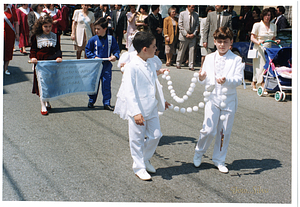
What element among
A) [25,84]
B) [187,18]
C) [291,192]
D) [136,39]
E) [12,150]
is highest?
[187,18]

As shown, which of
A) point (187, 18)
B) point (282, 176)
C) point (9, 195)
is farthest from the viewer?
point (187, 18)

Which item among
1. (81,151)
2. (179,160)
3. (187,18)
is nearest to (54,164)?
(81,151)

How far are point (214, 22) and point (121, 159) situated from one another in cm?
747

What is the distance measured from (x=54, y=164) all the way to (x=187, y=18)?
8.52 meters

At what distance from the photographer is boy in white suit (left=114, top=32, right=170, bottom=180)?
392 cm

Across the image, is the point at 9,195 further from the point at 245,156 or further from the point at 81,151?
the point at 245,156

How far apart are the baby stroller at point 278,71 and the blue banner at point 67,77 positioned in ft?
15.1

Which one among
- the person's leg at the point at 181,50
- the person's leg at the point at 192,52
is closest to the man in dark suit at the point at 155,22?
the person's leg at the point at 181,50

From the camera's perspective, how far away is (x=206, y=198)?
3.72 meters

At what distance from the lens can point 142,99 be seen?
3.98 metres

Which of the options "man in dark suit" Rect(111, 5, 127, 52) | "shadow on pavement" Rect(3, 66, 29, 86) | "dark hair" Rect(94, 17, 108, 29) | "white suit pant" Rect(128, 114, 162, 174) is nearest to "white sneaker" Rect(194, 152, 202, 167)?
"white suit pant" Rect(128, 114, 162, 174)

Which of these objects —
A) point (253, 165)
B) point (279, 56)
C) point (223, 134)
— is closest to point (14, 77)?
point (223, 134)

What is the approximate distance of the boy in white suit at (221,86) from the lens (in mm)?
4121

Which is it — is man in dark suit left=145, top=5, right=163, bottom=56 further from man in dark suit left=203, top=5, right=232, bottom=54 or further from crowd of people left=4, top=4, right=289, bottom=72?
man in dark suit left=203, top=5, right=232, bottom=54
